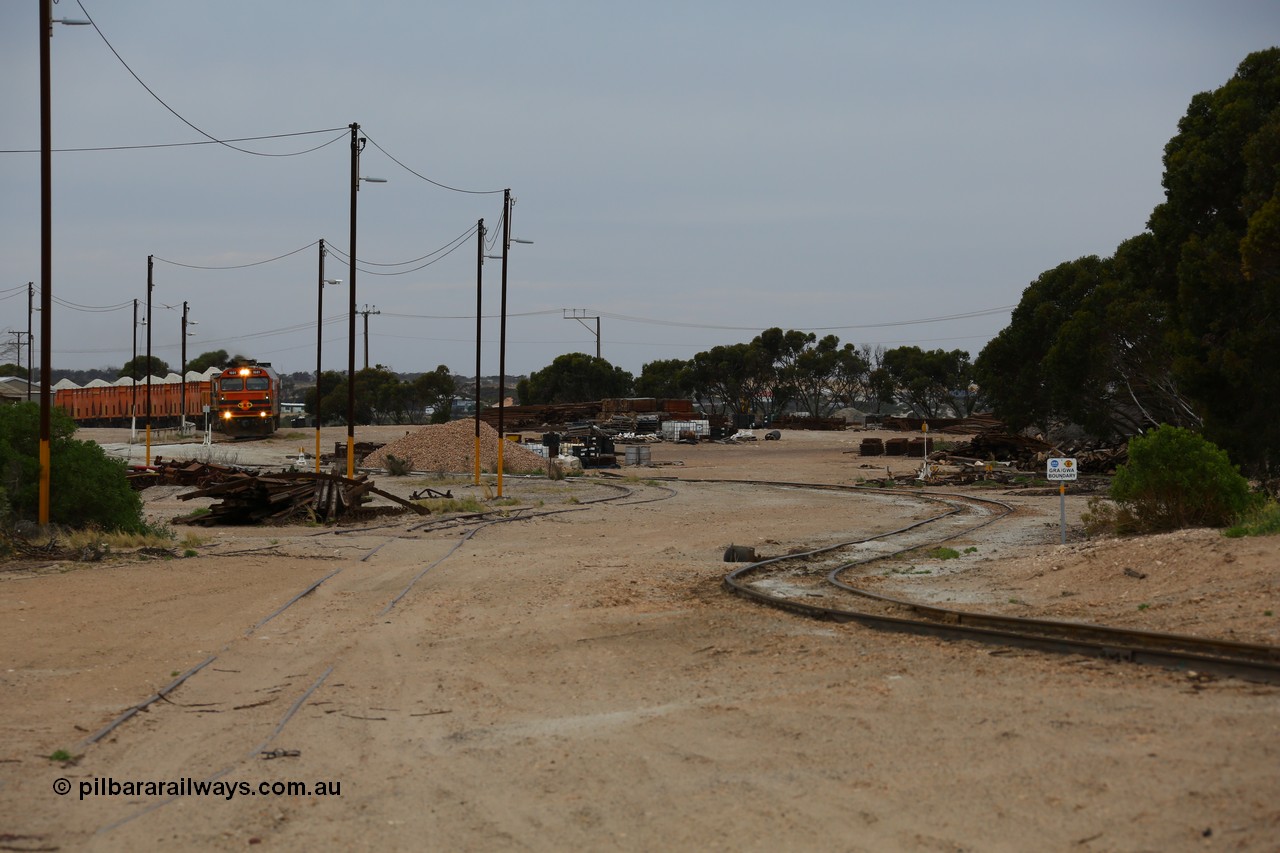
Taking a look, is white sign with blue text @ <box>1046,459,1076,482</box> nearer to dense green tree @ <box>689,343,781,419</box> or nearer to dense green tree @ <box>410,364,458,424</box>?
dense green tree @ <box>689,343,781,419</box>

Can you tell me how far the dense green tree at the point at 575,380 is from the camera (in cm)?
12688

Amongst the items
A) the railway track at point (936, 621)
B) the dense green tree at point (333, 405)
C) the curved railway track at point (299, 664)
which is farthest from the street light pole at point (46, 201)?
the dense green tree at point (333, 405)

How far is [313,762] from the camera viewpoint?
779 centimetres

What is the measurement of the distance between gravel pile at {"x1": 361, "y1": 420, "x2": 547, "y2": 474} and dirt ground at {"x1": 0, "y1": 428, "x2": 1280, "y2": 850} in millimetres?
33866

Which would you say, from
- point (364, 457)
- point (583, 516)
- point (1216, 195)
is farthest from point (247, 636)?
point (364, 457)

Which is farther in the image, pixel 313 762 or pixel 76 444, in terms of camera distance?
pixel 76 444

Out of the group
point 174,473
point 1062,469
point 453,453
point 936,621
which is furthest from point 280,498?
point 453,453

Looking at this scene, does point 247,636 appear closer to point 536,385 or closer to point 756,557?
point 756,557

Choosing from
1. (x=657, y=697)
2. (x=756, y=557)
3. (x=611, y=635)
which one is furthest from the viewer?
(x=756, y=557)

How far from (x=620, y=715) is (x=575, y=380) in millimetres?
118673

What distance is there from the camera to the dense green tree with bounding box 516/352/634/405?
4995 inches

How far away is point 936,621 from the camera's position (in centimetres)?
1184

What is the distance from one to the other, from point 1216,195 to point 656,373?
11103 cm

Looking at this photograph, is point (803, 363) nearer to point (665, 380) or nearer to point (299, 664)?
point (665, 380)
